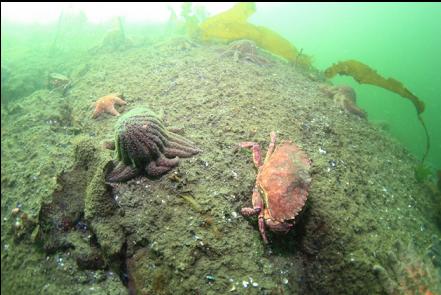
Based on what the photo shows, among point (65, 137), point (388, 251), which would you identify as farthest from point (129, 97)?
point (388, 251)

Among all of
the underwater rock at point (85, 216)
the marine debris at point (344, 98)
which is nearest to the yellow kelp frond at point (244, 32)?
the marine debris at point (344, 98)

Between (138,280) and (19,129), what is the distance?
481cm

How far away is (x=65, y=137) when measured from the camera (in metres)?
5.56

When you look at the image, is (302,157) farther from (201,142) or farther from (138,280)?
(138,280)

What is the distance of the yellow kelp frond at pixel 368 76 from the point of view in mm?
6633

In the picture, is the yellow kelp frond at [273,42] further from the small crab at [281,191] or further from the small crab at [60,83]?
the small crab at [281,191]

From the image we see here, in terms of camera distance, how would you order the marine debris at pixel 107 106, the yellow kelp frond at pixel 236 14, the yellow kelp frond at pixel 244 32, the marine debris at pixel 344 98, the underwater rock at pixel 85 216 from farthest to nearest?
the yellow kelp frond at pixel 236 14, the yellow kelp frond at pixel 244 32, the marine debris at pixel 344 98, the marine debris at pixel 107 106, the underwater rock at pixel 85 216

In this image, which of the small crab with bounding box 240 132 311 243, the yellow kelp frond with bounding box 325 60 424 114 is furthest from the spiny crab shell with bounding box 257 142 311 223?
the yellow kelp frond with bounding box 325 60 424 114

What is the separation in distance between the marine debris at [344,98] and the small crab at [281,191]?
333 centimetres

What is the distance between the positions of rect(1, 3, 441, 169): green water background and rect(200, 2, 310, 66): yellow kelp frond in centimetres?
453

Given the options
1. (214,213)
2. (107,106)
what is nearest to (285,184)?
(214,213)

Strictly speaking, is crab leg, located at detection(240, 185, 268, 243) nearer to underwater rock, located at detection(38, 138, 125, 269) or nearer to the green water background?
underwater rock, located at detection(38, 138, 125, 269)

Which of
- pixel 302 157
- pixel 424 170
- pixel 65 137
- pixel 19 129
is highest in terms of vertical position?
pixel 302 157

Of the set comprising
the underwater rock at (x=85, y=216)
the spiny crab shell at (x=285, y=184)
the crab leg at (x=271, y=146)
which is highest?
the spiny crab shell at (x=285, y=184)
